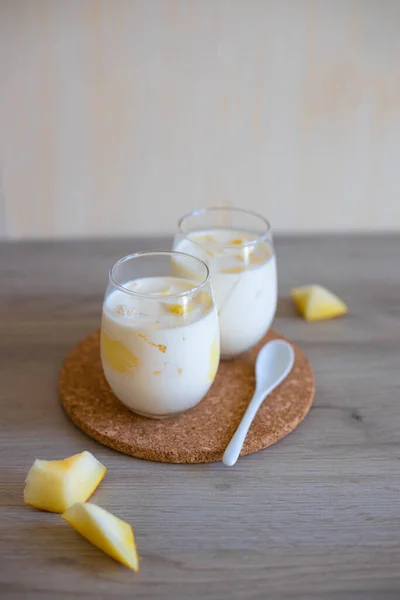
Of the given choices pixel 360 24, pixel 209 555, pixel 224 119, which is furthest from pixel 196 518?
pixel 360 24

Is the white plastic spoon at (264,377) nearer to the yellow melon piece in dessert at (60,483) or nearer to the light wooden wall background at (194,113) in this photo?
the yellow melon piece in dessert at (60,483)

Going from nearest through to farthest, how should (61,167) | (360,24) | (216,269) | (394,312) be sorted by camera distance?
(216,269), (394,312), (360,24), (61,167)

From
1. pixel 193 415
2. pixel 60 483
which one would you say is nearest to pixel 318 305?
pixel 193 415

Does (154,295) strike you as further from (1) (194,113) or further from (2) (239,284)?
(1) (194,113)

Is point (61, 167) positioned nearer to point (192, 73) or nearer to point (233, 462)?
point (192, 73)

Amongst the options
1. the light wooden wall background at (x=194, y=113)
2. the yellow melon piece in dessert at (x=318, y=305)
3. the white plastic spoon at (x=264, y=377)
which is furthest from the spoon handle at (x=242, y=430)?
the light wooden wall background at (x=194, y=113)
